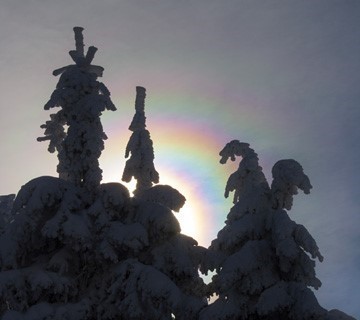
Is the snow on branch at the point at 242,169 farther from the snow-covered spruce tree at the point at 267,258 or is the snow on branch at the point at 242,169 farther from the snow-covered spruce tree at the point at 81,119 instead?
the snow-covered spruce tree at the point at 81,119

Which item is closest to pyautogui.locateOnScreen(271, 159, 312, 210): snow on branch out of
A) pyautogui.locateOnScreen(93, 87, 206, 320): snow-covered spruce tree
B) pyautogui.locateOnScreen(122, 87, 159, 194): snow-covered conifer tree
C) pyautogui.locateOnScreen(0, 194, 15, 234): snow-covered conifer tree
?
pyautogui.locateOnScreen(93, 87, 206, 320): snow-covered spruce tree

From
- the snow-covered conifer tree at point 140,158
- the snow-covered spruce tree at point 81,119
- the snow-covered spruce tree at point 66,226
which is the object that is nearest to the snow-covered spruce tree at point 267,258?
the snow-covered spruce tree at point 66,226

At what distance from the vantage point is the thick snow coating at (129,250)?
1838cm

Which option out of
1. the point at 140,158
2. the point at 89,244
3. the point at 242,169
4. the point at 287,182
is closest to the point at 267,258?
the point at 287,182

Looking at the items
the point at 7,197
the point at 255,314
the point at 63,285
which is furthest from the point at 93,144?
the point at 7,197

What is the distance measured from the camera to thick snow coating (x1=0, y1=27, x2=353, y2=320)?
18.4m

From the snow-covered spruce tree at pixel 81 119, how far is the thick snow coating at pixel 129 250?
4cm

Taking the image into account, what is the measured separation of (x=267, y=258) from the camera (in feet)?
64.6

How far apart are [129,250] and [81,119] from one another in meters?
5.38

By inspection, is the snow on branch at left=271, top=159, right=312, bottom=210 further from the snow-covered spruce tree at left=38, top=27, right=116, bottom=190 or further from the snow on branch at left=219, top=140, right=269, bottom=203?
the snow-covered spruce tree at left=38, top=27, right=116, bottom=190

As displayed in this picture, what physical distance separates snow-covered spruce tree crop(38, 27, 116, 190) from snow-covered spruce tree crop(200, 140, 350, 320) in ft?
Answer: 18.2

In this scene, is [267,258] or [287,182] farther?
[287,182]

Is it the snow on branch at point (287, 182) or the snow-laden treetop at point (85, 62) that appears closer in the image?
the snow on branch at point (287, 182)

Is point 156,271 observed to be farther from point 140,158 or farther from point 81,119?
point 140,158
